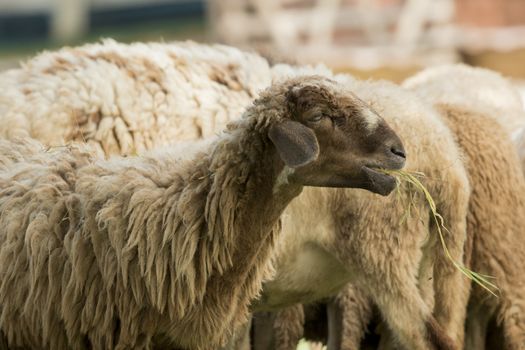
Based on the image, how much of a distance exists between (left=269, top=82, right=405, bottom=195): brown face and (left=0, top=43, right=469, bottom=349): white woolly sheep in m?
0.92

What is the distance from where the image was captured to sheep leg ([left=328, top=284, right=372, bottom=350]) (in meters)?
7.00

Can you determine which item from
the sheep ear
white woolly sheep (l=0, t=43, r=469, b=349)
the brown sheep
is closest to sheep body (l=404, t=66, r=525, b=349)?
the brown sheep

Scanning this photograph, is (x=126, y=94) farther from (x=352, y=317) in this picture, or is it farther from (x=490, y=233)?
(x=490, y=233)

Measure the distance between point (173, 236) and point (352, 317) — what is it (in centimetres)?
205

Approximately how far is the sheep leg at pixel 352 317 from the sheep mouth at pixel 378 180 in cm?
199

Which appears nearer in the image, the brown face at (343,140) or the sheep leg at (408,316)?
the brown face at (343,140)

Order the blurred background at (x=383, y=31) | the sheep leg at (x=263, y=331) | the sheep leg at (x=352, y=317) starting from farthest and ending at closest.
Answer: the blurred background at (x=383, y=31) → the sheep leg at (x=263, y=331) → the sheep leg at (x=352, y=317)

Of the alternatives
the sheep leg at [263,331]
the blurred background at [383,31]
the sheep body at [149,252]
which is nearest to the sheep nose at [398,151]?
the sheep body at [149,252]

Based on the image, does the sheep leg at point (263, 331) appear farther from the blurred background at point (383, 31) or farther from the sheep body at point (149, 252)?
the blurred background at point (383, 31)

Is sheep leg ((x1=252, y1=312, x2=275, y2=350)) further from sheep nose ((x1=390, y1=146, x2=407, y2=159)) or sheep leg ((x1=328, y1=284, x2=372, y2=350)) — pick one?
sheep nose ((x1=390, y1=146, x2=407, y2=159))

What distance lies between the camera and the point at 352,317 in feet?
23.0

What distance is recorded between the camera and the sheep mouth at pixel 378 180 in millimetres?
5055

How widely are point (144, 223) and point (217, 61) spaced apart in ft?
7.57

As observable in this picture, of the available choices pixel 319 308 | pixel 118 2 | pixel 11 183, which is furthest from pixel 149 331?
pixel 118 2
